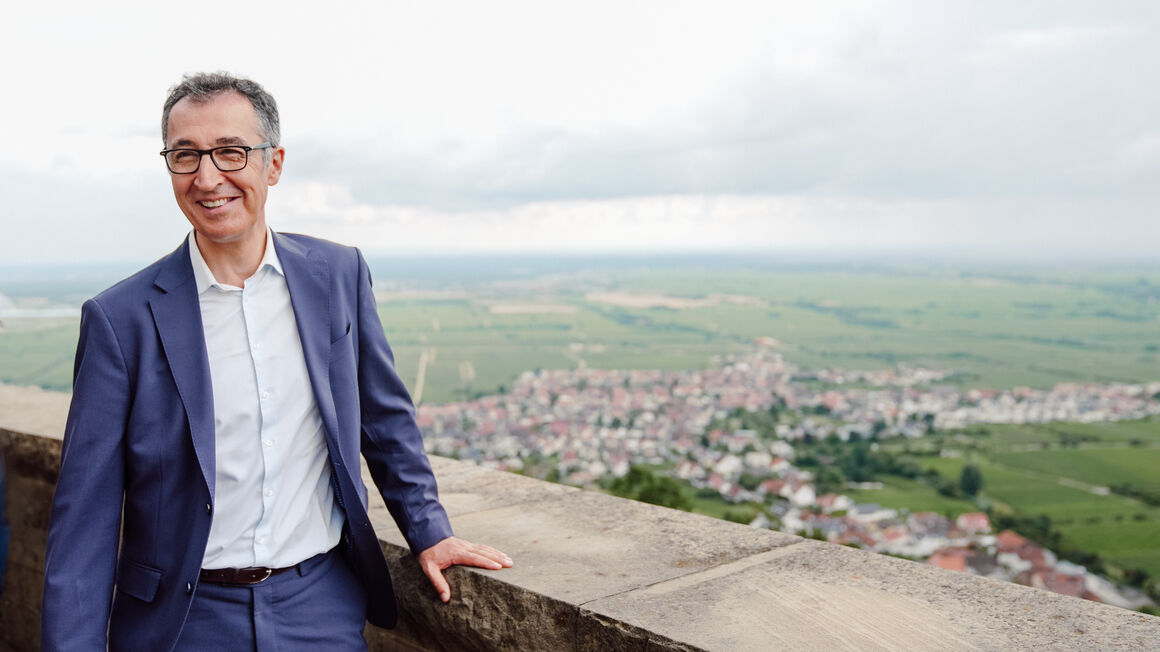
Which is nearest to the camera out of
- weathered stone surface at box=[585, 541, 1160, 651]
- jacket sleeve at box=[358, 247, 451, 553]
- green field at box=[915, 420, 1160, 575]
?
weathered stone surface at box=[585, 541, 1160, 651]

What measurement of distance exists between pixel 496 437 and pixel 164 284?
21767 mm

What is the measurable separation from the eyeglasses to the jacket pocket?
61cm

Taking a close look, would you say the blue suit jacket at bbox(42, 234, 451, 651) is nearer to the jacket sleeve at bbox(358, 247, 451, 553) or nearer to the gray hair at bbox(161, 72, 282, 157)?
the jacket sleeve at bbox(358, 247, 451, 553)

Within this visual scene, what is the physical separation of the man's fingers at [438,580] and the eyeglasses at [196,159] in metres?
0.77

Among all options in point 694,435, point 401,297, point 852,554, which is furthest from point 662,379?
point 852,554

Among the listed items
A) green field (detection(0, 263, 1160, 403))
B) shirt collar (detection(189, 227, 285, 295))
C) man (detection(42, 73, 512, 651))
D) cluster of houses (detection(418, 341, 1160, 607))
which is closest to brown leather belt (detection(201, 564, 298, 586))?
man (detection(42, 73, 512, 651))

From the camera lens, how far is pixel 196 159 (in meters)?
1.40

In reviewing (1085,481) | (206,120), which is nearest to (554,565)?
(206,120)

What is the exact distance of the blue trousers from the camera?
1.42 m

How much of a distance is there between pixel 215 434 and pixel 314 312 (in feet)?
0.82

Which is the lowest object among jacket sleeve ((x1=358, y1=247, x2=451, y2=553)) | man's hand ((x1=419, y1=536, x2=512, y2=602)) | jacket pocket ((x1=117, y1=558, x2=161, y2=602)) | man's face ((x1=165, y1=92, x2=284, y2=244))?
man's hand ((x1=419, y1=536, x2=512, y2=602))

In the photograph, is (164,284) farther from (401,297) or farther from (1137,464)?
(401,297)

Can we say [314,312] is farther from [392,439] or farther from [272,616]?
[272,616]

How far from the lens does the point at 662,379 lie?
3791 centimetres
